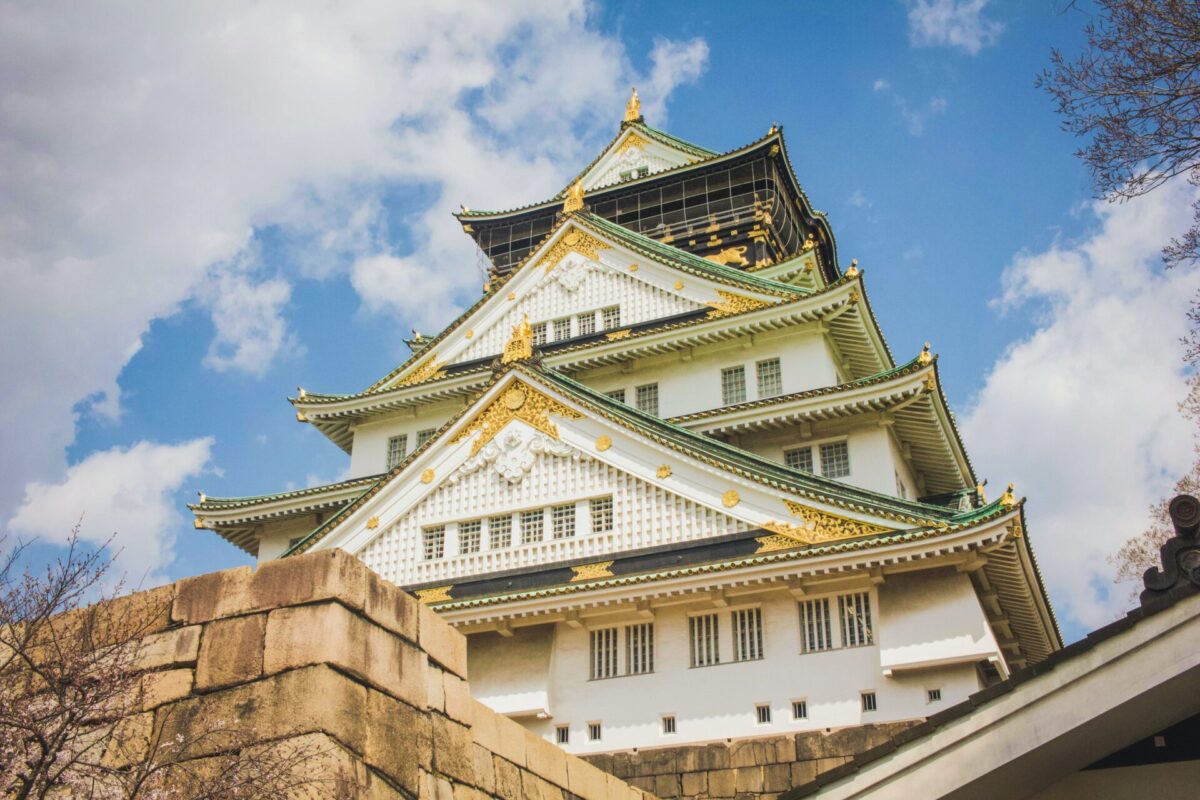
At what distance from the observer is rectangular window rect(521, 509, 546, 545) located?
22.9 metres

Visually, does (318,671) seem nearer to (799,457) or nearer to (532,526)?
(532,526)

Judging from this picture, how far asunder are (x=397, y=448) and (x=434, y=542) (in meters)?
8.26

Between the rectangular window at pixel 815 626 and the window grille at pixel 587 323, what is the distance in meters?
13.0

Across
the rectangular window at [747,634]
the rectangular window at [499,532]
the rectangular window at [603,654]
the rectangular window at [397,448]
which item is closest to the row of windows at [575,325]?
the rectangular window at [397,448]

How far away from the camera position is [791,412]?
83.8ft

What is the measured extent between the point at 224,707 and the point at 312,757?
957mm

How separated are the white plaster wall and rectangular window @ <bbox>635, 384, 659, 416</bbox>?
8858 mm

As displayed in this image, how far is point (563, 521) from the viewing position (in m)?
22.8

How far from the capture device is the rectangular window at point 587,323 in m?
31.5

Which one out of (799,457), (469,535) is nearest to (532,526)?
(469,535)

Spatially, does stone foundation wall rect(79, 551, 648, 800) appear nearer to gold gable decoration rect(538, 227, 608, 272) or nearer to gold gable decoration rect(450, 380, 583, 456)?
gold gable decoration rect(450, 380, 583, 456)

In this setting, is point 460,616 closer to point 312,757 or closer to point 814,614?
point 814,614

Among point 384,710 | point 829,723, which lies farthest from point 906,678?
point 384,710

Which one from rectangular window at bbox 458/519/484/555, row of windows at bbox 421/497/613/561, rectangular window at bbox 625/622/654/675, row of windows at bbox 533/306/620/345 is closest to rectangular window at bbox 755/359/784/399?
row of windows at bbox 533/306/620/345
